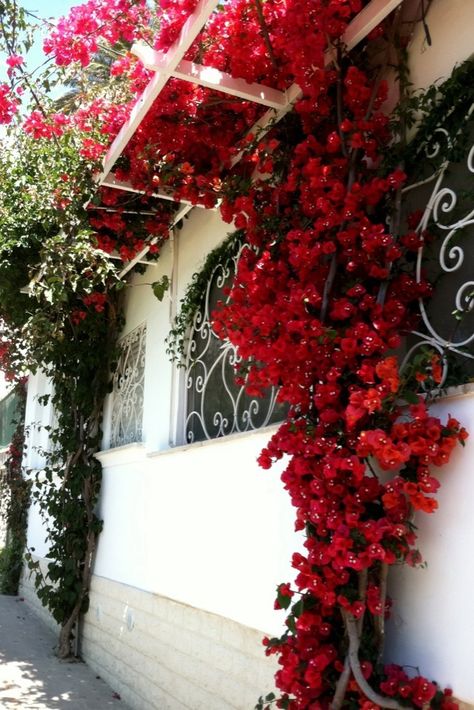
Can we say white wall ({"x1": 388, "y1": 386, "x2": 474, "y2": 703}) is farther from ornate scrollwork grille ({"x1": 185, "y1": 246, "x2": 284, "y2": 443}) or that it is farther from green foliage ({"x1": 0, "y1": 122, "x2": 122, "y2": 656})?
green foliage ({"x1": 0, "y1": 122, "x2": 122, "y2": 656})

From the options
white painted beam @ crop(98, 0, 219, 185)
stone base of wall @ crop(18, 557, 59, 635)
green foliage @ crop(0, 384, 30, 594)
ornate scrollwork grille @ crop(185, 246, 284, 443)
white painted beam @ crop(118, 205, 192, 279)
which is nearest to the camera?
white painted beam @ crop(98, 0, 219, 185)

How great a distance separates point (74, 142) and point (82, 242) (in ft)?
2.30

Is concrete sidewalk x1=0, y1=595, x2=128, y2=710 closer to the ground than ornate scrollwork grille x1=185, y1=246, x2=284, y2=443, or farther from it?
closer to the ground

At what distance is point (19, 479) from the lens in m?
10.1

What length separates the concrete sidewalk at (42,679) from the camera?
Result: 505 centimetres

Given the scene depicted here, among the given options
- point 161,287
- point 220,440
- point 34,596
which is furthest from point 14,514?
point 220,440

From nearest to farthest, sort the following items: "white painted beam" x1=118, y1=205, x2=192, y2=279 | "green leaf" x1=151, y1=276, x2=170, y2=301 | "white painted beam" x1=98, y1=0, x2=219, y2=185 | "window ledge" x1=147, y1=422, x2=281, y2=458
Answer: "white painted beam" x1=98, y1=0, x2=219, y2=185 → "window ledge" x1=147, y1=422, x2=281, y2=458 → "white painted beam" x1=118, y1=205, x2=192, y2=279 → "green leaf" x1=151, y1=276, x2=170, y2=301

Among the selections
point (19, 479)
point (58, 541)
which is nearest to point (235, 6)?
point (58, 541)

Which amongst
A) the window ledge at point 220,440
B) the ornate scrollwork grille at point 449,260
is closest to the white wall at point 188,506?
the window ledge at point 220,440

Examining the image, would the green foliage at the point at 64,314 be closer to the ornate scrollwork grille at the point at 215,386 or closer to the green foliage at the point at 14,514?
the ornate scrollwork grille at the point at 215,386

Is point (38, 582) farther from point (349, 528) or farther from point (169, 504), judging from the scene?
point (349, 528)

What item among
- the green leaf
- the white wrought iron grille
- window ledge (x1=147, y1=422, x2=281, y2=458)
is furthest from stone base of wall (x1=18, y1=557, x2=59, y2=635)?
the green leaf

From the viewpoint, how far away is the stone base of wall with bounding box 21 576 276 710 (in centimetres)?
365

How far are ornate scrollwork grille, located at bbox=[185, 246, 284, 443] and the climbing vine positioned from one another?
0.86 feet
